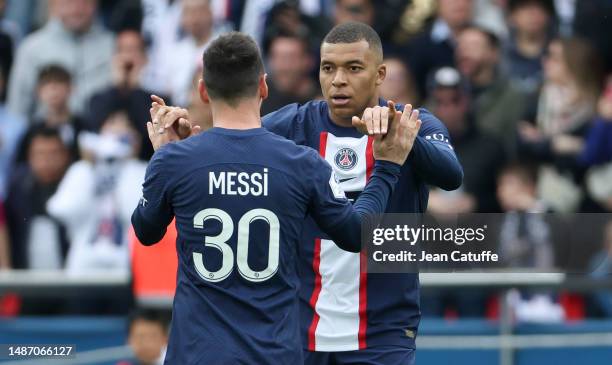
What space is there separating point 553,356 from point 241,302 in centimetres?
466

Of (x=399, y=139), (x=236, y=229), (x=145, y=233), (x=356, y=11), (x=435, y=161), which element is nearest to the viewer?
(x=236, y=229)

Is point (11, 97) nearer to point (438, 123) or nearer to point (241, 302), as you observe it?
point (438, 123)

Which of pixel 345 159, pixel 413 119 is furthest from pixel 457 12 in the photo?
pixel 413 119

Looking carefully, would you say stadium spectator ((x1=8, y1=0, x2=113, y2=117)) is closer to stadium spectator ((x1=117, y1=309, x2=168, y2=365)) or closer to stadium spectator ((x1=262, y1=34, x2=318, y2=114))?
stadium spectator ((x1=262, y1=34, x2=318, y2=114))

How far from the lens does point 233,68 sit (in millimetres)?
5059

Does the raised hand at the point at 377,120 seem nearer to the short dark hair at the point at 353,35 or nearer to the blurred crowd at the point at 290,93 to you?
the short dark hair at the point at 353,35

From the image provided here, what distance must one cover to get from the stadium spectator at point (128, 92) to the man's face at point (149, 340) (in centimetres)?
214

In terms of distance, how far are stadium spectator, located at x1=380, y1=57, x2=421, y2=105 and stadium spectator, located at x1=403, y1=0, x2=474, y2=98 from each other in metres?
0.11

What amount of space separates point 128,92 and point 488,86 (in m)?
3.09

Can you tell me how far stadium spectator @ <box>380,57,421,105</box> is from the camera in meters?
10.5

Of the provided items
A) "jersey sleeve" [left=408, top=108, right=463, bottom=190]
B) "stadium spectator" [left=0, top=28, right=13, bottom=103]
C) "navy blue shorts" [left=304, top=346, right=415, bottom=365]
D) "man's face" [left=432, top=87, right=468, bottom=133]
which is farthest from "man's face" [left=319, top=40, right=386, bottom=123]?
"stadium spectator" [left=0, top=28, right=13, bottom=103]

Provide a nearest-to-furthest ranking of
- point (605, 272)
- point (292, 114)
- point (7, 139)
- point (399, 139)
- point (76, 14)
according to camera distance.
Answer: point (399, 139), point (292, 114), point (605, 272), point (7, 139), point (76, 14)

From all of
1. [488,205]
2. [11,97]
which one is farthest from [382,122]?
[11,97]

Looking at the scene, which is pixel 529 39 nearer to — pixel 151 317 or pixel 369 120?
pixel 151 317
